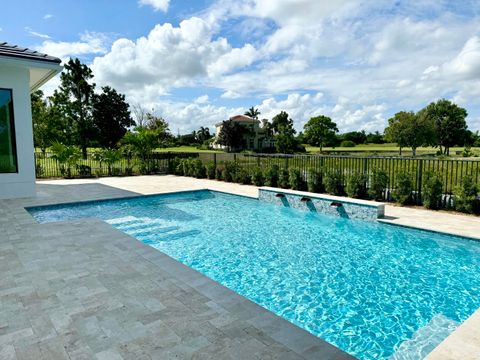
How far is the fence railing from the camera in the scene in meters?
9.51

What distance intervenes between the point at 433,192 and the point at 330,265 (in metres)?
5.06

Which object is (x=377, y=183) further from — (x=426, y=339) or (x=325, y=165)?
(x=426, y=339)

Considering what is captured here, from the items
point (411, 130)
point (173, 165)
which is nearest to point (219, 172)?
point (173, 165)

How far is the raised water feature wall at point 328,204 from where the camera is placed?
27.3 ft

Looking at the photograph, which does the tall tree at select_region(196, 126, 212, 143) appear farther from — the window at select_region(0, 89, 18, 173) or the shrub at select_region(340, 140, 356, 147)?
the window at select_region(0, 89, 18, 173)

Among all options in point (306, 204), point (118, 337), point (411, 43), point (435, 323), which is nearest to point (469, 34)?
point (411, 43)

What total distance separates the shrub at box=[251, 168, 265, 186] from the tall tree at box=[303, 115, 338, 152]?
2300 inches

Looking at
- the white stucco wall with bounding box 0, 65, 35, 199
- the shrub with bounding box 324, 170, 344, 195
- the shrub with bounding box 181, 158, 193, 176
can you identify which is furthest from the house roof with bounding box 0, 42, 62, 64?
the shrub with bounding box 181, 158, 193, 176

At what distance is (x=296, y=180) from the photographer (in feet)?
39.6

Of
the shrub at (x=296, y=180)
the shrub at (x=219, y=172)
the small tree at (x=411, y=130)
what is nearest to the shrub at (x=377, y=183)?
the shrub at (x=296, y=180)

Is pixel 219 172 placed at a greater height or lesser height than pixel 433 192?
greater

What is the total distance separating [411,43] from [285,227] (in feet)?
24.0

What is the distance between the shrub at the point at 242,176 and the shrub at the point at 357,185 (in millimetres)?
5063

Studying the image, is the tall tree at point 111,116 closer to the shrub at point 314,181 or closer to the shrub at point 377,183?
the shrub at point 314,181
